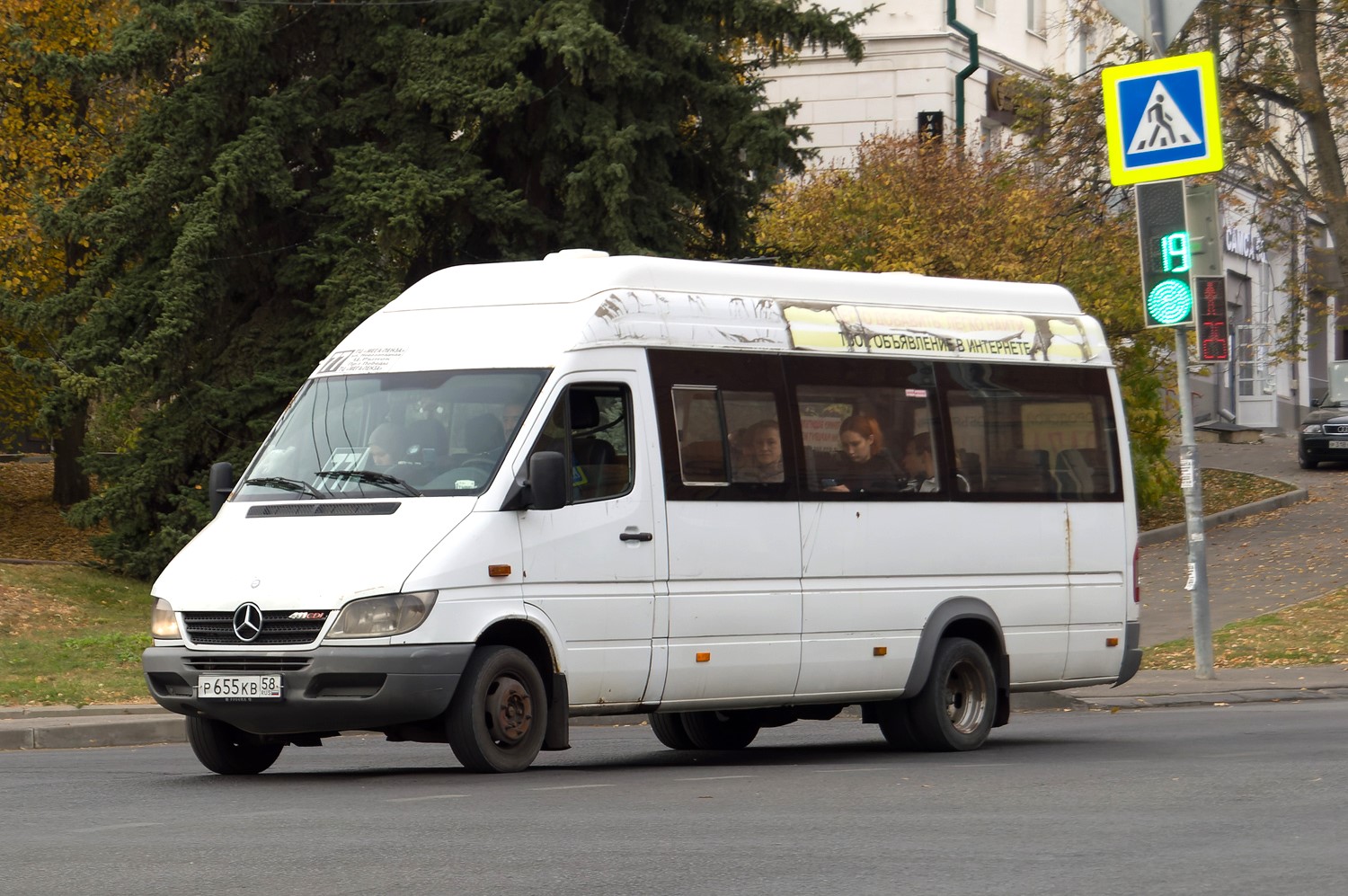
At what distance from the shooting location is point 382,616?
34.4 ft

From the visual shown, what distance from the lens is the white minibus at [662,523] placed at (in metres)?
10.7

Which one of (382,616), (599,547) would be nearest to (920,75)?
(599,547)

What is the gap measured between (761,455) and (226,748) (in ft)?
11.3

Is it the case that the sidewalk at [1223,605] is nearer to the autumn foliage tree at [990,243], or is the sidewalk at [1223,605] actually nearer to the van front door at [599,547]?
the autumn foliage tree at [990,243]

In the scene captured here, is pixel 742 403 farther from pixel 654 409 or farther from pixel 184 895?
pixel 184 895

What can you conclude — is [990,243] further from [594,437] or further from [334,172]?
[594,437]

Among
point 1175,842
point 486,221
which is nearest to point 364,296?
point 486,221

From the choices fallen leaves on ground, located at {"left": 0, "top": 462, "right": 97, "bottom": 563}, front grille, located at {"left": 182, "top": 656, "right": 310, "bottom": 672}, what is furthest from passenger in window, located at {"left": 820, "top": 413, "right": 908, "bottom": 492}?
fallen leaves on ground, located at {"left": 0, "top": 462, "right": 97, "bottom": 563}

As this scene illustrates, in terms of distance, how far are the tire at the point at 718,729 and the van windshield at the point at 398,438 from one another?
3.44 meters

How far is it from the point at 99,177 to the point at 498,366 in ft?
55.3

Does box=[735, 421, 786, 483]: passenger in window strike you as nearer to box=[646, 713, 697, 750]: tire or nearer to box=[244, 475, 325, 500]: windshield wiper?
box=[646, 713, 697, 750]: tire

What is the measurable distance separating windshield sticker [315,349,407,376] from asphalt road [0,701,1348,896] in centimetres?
227

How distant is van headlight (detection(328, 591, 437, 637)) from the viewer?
1048 cm

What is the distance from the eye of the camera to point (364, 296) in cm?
2561
